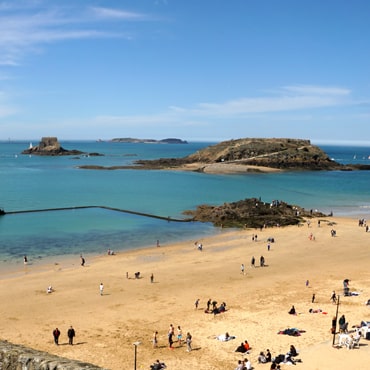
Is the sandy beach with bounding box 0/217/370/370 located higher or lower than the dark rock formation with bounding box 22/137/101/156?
lower

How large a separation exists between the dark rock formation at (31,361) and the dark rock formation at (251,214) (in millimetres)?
41126

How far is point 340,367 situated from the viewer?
15133mm

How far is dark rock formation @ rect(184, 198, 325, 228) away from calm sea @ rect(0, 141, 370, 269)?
8.87ft

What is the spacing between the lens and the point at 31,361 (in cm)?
598

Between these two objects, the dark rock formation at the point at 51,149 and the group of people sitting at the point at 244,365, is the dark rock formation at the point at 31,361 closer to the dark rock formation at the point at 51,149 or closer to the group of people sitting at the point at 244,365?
the group of people sitting at the point at 244,365

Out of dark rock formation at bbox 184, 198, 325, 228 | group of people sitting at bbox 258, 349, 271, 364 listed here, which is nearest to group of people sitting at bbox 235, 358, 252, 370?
group of people sitting at bbox 258, 349, 271, 364

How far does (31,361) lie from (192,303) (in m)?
17.7

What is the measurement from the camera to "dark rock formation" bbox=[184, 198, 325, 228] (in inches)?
1870

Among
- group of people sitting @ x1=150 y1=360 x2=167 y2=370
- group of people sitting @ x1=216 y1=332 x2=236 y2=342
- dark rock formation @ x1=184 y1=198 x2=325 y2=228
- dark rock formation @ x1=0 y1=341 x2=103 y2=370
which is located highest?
dark rock formation @ x1=0 y1=341 x2=103 y2=370

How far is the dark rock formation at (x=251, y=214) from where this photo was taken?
4750cm

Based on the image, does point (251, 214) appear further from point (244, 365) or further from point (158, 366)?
point (158, 366)

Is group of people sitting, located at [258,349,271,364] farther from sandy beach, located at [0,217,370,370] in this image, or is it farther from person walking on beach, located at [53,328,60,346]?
person walking on beach, located at [53,328,60,346]

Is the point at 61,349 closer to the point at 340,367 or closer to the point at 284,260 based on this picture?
the point at 340,367

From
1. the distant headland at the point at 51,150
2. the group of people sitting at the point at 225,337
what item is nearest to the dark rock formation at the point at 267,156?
the distant headland at the point at 51,150
